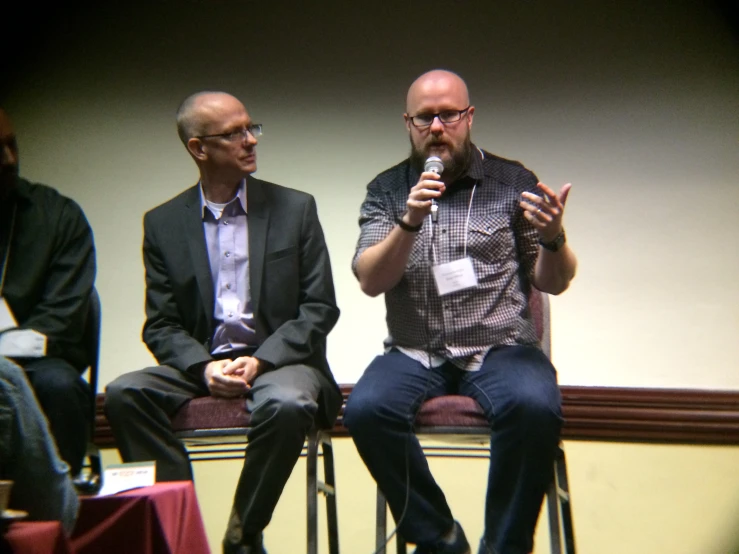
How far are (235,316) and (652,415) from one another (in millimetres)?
1563

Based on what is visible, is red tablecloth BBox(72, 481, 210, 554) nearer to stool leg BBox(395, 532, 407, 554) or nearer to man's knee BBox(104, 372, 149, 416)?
man's knee BBox(104, 372, 149, 416)

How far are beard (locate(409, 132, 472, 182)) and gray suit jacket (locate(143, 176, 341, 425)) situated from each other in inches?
15.1

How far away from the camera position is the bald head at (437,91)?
2410 mm

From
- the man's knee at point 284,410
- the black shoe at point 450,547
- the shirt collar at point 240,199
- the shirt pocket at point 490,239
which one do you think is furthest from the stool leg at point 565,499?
the shirt collar at point 240,199

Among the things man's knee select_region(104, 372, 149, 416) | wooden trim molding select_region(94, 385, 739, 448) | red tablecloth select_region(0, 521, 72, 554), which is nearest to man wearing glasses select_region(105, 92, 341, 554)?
man's knee select_region(104, 372, 149, 416)

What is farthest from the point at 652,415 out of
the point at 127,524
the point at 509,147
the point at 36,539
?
the point at 36,539

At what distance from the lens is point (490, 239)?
2354 millimetres

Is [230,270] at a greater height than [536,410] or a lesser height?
greater

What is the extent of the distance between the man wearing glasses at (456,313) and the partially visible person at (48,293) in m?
0.73

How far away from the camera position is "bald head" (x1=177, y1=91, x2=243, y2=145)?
2666mm

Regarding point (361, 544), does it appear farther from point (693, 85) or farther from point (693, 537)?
point (693, 85)

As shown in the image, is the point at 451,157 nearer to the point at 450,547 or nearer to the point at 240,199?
the point at 240,199

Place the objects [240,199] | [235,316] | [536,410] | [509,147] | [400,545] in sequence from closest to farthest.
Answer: [536,410], [400,545], [235,316], [240,199], [509,147]

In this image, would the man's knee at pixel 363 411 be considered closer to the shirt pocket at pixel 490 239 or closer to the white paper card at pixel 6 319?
the shirt pocket at pixel 490 239
